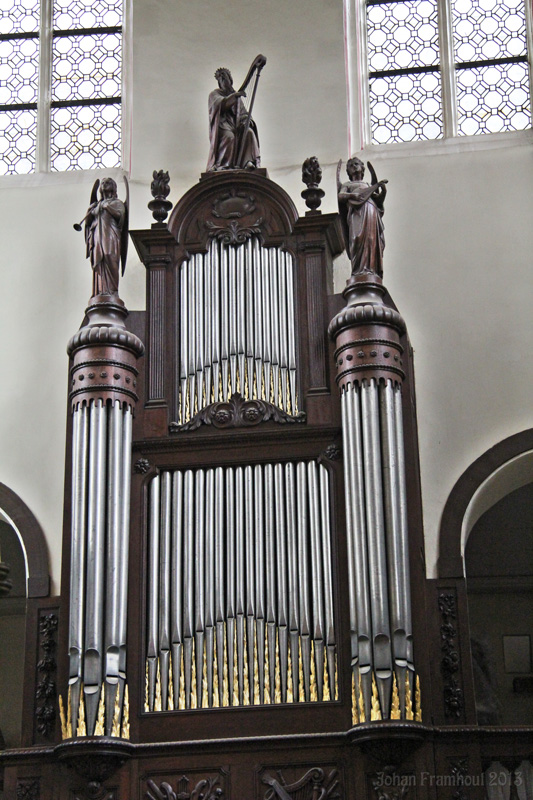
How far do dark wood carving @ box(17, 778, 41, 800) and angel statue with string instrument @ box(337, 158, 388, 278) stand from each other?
5.03m

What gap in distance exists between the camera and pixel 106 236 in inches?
515

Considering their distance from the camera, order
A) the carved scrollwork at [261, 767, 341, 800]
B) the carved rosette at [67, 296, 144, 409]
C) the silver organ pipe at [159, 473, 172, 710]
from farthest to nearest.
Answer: the carved rosette at [67, 296, 144, 409], the silver organ pipe at [159, 473, 172, 710], the carved scrollwork at [261, 767, 341, 800]

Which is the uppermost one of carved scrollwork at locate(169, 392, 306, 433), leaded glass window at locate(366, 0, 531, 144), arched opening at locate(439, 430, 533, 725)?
leaded glass window at locate(366, 0, 531, 144)

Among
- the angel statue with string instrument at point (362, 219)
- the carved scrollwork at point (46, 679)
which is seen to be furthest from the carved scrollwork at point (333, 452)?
the carved scrollwork at point (46, 679)

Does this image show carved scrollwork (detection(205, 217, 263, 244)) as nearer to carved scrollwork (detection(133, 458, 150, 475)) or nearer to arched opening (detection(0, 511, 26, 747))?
carved scrollwork (detection(133, 458, 150, 475))

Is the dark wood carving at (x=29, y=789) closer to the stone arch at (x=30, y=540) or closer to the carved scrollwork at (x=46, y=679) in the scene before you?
the carved scrollwork at (x=46, y=679)

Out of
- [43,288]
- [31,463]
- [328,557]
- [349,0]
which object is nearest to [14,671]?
[31,463]

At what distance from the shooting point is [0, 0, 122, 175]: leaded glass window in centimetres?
1519

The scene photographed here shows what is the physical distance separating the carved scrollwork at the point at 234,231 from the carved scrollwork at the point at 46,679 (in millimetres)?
3664

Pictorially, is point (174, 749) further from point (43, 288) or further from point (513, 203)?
point (513, 203)

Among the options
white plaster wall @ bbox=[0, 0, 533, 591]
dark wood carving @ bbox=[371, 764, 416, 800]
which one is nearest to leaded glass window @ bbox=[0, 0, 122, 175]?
white plaster wall @ bbox=[0, 0, 533, 591]

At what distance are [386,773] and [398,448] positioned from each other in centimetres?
257

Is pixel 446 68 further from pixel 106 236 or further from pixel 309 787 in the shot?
pixel 309 787

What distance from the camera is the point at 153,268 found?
13.2m
